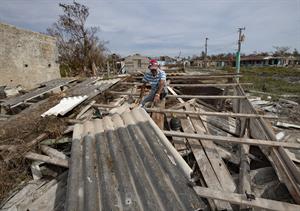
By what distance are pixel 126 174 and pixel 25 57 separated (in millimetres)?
10398

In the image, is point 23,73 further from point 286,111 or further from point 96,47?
point 96,47

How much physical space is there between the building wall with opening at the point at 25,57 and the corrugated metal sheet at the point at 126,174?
838 centimetres

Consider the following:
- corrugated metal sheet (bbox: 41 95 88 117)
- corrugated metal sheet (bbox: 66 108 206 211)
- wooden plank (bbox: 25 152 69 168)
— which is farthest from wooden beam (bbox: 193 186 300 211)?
corrugated metal sheet (bbox: 41 95 88 117)

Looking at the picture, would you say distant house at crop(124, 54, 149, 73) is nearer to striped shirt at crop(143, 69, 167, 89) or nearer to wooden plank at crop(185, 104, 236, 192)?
striped shirt at crop(143, 69, 167, 89)

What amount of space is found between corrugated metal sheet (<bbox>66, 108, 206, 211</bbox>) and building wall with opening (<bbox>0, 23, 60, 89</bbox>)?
838 centimetres

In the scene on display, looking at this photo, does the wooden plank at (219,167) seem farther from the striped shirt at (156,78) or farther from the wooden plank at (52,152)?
the wooden plank at (52,152)

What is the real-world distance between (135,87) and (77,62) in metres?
18.6

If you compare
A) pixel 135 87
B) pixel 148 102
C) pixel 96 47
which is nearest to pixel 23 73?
pixel 135 87

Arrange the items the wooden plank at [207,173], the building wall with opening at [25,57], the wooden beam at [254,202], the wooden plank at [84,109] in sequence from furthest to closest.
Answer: the building wall with opening at [25,57] → the wooden plank at [84,109] → the wooden plank at [207,173] → the wooden beam at [254,202]

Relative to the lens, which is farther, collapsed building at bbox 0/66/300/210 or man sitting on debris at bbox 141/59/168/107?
man sitting on debris at bbox 141/59/168/107

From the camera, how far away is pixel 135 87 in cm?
692

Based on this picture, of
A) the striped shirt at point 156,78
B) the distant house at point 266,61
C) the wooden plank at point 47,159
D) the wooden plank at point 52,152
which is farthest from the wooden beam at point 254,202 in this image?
the distant house at point 266,61

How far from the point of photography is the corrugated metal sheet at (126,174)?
5.26 feet

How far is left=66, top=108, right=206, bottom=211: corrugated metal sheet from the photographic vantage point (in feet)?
5.26
